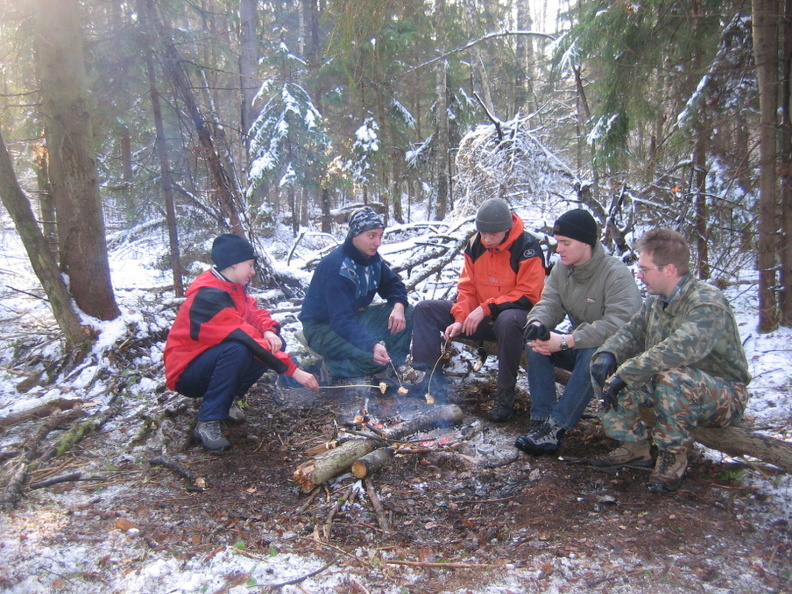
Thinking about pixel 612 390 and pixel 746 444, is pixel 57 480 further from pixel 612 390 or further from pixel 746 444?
pixel 746 444

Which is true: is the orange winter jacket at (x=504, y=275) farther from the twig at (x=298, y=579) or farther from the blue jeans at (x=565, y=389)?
the twig at (x=298, y=579)

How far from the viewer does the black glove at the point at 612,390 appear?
2.89m

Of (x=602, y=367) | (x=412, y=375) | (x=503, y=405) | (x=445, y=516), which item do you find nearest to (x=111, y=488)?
(x=445, y=516)

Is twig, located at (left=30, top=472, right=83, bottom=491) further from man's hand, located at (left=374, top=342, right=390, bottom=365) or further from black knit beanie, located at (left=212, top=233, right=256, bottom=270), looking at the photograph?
man's hand, located at (left=374, top=342, right=390, bottom=365)

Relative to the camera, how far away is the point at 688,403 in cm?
271

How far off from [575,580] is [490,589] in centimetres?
38

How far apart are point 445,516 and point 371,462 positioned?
58 centimetres

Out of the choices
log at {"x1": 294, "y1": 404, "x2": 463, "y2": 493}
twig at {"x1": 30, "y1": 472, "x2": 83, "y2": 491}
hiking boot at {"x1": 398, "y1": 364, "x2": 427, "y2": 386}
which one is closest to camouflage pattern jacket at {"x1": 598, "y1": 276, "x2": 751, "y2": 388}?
log at {"x1": 294, "y1": 404, "x2": 463, "y2": 493}

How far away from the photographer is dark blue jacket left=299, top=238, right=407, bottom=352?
427 cm

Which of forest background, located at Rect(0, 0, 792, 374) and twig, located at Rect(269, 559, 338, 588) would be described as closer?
twig, located at Rect(269, 559, 338, 588)

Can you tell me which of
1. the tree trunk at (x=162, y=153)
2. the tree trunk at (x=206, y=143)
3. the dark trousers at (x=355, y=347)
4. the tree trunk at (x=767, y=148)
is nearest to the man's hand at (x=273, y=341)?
the dark trousers at (x=355, y=347)

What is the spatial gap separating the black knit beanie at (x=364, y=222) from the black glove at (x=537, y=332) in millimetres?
1590

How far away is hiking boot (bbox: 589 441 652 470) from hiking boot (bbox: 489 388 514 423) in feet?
2.74

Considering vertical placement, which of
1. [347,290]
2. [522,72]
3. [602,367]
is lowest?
[602,367]
